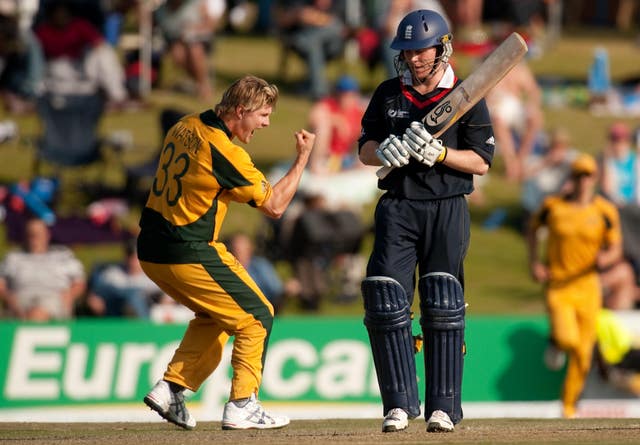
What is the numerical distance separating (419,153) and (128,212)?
9.81 m

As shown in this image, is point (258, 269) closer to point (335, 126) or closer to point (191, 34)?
point (335, 126)

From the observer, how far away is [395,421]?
7871 millimetres

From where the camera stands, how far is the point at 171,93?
20547 mm

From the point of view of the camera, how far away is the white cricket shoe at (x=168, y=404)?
331 inches

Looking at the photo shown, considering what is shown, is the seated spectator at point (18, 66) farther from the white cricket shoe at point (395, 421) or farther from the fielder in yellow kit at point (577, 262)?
the white cricket shoe at point (395, 421)

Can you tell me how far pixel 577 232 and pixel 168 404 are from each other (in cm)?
572

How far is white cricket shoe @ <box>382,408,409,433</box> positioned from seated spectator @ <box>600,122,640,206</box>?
28.4 feet

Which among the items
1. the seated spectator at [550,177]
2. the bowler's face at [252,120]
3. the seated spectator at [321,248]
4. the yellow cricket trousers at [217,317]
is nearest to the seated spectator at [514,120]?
the seated spectator at [550,177]

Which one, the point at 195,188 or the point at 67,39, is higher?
the point at 67,39

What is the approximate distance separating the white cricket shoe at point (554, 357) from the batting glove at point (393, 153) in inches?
233

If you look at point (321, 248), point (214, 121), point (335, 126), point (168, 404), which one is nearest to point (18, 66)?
point (335, 126)

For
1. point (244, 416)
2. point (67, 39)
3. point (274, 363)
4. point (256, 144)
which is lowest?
point (274, 363)

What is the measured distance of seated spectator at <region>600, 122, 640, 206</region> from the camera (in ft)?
53.2

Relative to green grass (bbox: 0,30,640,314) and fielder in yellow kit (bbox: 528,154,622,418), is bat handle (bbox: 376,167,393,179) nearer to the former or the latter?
fielder in yellow kit (bbox: 528,154,622,418)
